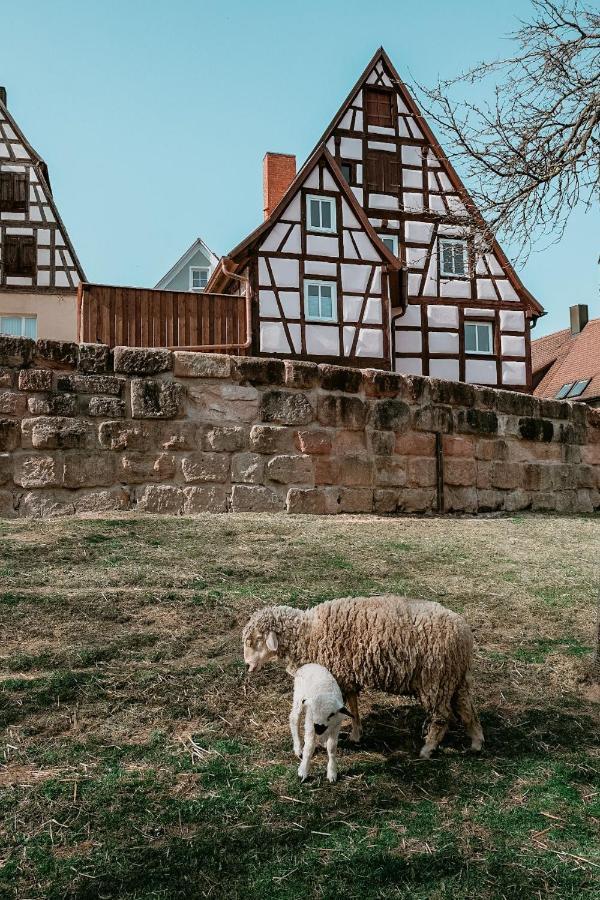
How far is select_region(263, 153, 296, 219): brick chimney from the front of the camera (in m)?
28.6

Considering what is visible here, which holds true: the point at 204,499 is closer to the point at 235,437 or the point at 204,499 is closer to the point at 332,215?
the point at 235,437

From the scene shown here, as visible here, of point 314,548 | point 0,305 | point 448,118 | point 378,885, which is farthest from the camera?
point 0,305

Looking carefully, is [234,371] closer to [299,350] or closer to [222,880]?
[222,880]

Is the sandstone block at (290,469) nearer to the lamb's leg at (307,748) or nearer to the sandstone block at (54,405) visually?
the sandstone block at (54,405)

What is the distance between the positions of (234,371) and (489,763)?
5828mm

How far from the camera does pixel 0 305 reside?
25734 mm

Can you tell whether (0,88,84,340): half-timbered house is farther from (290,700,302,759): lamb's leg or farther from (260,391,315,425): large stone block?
(290,700,302,759): lamb's leg

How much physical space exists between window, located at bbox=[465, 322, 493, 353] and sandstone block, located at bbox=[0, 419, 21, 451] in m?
19.9

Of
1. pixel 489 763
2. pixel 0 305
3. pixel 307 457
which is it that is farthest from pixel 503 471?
pixel 0 305

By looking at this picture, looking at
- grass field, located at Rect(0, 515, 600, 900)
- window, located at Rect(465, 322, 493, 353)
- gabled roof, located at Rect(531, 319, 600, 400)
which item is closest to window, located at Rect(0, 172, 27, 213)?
window, located at Rect(465, 322, 493, 353)

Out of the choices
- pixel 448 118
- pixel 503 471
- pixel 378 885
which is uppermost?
pixel 448 118

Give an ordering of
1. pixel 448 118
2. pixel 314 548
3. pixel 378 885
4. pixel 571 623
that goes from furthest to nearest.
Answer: pixel 314 548, pixel 448 118, pixel 571 623, pixel 378 885

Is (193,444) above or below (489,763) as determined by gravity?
above

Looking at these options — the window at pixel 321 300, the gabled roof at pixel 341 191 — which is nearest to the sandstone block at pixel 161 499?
the window at pixel 321 300
